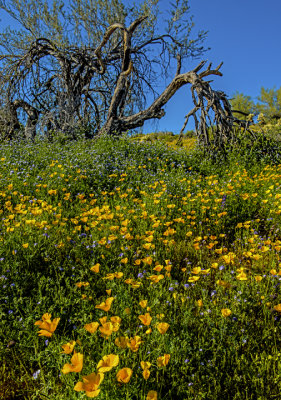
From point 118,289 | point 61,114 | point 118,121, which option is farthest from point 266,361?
point 61,114

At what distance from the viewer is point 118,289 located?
2256mm

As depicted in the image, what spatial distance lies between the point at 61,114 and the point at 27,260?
8.11 m

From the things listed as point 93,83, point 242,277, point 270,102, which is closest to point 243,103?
point 270,102

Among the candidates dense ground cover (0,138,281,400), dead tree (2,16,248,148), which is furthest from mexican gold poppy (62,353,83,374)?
dead tree (2,16,248,148)

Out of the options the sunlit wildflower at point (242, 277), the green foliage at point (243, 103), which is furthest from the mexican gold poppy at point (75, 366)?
the green foliage at point (243, 103)

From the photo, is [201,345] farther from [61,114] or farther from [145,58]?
[145,58]

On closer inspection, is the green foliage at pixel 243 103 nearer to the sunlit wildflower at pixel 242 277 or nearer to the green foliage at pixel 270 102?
the green foliage at pixel 270 102

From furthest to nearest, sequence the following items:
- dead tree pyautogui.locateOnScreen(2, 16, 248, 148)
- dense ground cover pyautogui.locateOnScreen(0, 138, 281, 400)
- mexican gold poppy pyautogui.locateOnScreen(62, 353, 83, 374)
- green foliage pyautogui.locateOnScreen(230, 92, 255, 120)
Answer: green foliage pyautogui.locateOnScreen(230, 92, 255, 120) → dead tree pyautogui.locateOnScreen(2, 16, 248, 148) → dense ground cover pyautogui.locateOnScreen(0, 138, 281, 400) → mexican gold poppy pyautogui.locateOnScreen(62, 353, 83, 374)

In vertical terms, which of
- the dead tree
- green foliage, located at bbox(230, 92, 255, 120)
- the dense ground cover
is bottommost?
the dense ground cover

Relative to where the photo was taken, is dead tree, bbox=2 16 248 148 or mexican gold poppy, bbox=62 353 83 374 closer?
mexican gold poppy, bbox=62 353 83 374

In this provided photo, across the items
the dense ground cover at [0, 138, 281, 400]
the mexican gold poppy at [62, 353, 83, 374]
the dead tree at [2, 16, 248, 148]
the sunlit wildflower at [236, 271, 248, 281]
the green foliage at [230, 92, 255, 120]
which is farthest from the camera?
the green foliage at [230, 92, 255, 120]

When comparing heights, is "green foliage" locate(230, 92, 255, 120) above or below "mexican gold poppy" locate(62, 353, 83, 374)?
above

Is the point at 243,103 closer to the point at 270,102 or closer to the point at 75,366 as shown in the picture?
the point at 270,102

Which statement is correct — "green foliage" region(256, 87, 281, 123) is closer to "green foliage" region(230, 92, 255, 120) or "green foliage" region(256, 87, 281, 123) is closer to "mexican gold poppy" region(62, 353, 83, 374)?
"green foliage" region(230, 92, 255, 120)
